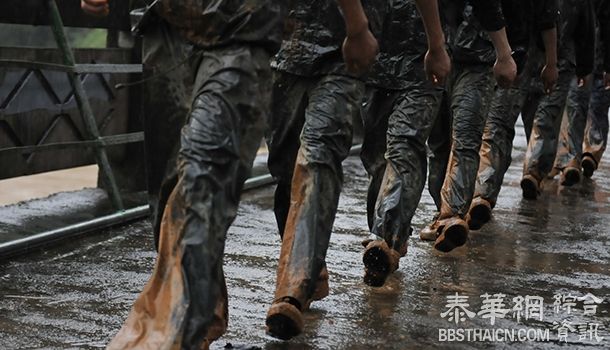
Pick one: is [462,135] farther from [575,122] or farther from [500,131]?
[575,122]

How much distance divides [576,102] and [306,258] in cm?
765

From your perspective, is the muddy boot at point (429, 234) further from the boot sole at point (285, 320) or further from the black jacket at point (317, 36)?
the boot sole at point (285, 320)

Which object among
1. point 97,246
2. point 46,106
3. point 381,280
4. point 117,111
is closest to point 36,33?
point 117,111

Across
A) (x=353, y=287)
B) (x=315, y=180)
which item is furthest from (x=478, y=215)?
(x=315, y=180)

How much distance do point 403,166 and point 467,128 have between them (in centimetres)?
147

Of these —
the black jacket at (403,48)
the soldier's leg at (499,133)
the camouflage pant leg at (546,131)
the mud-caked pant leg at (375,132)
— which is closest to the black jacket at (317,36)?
the black jacket at (403,48)

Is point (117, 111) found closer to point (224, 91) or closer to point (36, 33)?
point (36, 33)

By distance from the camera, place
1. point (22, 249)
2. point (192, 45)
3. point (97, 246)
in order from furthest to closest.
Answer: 1. point (97, 246)
2. point (22, 249)
3. point (192, 45)

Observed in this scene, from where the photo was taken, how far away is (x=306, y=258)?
5273mm

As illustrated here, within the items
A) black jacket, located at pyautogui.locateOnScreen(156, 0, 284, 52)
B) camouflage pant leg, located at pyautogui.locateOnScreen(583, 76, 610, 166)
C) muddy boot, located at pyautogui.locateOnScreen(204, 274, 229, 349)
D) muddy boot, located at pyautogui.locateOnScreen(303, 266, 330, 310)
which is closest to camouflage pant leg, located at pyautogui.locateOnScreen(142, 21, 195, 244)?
black jacket, located at pyautogui.locateOnScreen(156, 0, 284, 52)

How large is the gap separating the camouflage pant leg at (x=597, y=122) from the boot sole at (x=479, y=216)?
15.4 feet

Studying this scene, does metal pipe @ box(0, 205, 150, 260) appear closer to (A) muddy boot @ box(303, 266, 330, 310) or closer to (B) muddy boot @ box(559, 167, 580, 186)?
(A) muddy boot @ box(303, 266, 330, 310)

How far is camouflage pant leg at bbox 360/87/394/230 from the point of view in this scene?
6.97 meters

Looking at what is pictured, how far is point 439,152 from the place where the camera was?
27.1ft
